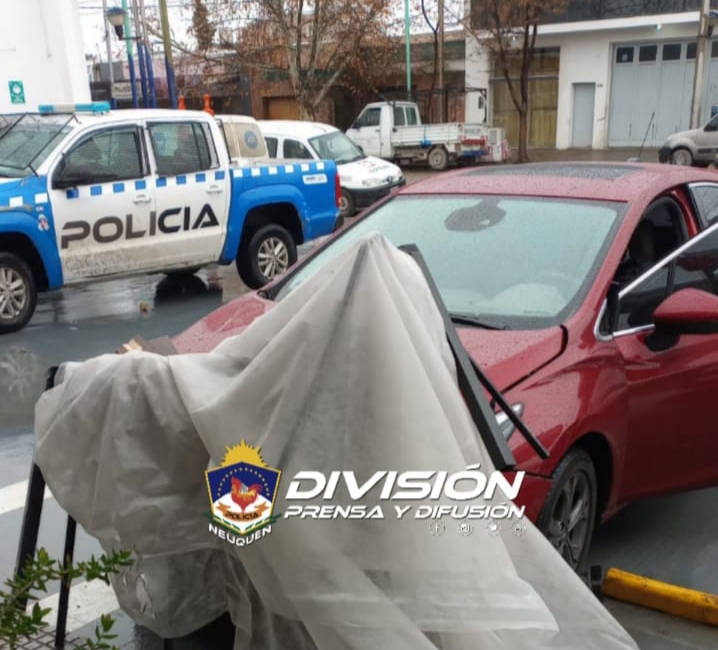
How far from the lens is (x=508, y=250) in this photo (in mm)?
3781

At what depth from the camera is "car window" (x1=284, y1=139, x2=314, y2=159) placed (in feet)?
49.8

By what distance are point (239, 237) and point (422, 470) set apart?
26.4ft

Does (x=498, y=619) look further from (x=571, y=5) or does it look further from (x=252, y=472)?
(x=571, y=5)

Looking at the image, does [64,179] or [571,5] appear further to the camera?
[571,5]

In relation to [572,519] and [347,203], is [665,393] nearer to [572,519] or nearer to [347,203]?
[572,519]

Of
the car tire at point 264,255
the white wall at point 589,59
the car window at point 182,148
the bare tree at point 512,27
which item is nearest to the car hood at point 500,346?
the car window at point 182,148

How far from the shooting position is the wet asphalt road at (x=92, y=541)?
3391mm

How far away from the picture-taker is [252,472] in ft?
6.53

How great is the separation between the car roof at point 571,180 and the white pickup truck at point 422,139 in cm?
2038

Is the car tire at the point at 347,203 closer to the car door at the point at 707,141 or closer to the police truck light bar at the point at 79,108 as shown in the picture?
the police truck light bar at the point at 79,108

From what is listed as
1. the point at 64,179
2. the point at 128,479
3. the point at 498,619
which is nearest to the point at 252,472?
the point at 128,479

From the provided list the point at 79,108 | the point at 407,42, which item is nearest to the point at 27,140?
the point at 79,108

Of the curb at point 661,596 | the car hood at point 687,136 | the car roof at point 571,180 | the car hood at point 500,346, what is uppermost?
the car roof at point 571,180

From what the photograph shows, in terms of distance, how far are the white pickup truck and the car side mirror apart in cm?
2150
